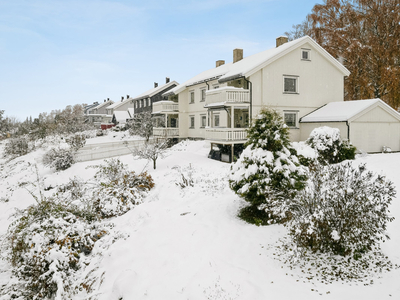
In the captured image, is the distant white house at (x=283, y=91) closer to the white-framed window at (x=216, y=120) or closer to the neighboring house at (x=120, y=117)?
the white-framed window at (x=216, y=120)

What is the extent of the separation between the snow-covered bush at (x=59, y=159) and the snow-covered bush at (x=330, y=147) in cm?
1753

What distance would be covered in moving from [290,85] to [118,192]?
16.0 metres

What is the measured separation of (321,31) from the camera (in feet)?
92.8

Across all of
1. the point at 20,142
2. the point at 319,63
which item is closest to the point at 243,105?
the point at 319,63

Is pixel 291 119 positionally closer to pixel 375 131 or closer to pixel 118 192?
pixel 375 131

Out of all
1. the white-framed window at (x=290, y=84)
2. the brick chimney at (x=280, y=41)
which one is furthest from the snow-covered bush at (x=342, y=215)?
the brick chimney at (x=280, y=41)

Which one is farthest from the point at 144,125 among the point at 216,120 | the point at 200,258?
the point at 200,258

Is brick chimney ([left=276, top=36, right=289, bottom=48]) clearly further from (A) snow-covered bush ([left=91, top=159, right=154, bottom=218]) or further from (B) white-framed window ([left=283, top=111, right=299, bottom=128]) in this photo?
(A) snow-covered bush ([left=91, top=159, right=154, bottom=218])

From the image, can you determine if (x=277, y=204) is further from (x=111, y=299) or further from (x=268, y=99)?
(x=268, y=99)

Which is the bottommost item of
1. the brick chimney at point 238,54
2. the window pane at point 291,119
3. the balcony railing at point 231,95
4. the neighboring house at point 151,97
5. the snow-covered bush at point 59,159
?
the snow-covered bush at point 59,159

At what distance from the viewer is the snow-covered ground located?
570 centimetres

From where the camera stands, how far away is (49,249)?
805 cm

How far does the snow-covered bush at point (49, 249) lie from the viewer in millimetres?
7544

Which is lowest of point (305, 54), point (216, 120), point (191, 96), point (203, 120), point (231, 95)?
point (216, 120)
